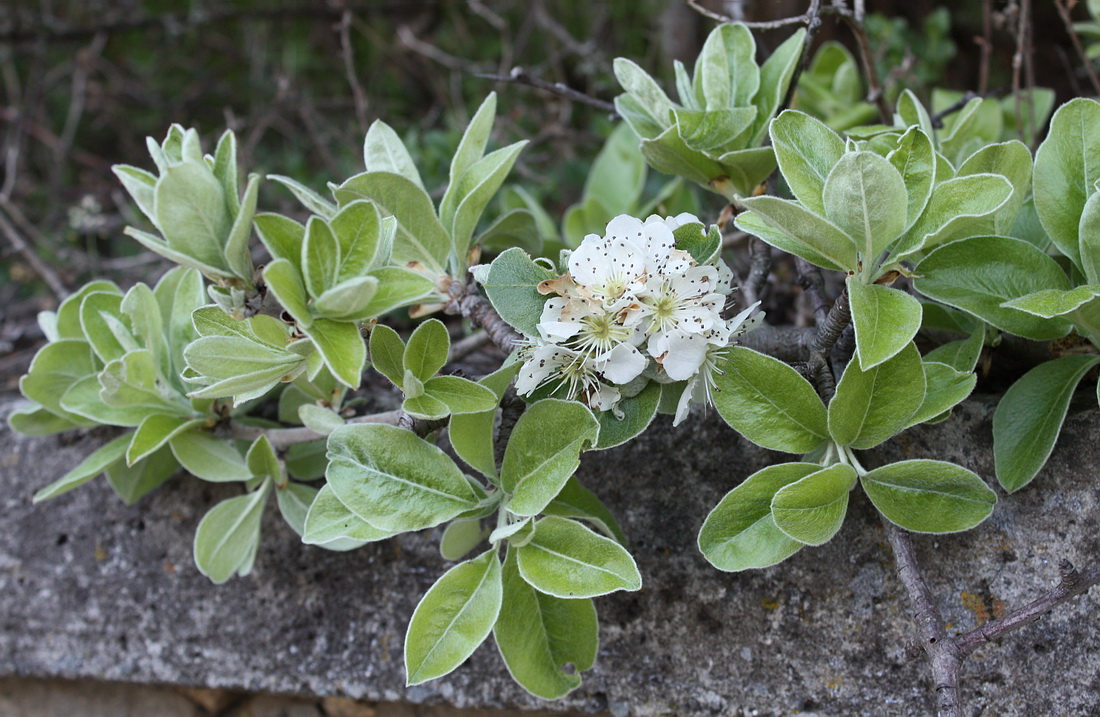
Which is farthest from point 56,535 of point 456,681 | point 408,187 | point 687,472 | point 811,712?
point 811,712

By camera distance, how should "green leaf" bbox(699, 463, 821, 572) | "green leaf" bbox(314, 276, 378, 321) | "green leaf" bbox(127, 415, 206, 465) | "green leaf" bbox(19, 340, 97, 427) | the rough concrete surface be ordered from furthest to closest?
"green leaf" bbox(19, 340, 97, 427)
"green leaf" bbox(127, 415, 206, 465)
the rough concrete surface
"green leaf" bbox(699, 463, 821, 572)
"green leaf" bbox(314, 276, 378, 321)

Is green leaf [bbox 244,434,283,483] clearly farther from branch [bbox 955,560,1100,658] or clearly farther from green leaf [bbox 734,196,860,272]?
branch [bbox 955,560,1100,658]

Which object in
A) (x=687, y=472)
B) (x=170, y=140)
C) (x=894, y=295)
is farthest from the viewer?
(x=687, y=472)

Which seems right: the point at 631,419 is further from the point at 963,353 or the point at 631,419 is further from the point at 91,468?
the point at 91,468

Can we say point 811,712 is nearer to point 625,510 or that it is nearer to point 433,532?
point 625,510

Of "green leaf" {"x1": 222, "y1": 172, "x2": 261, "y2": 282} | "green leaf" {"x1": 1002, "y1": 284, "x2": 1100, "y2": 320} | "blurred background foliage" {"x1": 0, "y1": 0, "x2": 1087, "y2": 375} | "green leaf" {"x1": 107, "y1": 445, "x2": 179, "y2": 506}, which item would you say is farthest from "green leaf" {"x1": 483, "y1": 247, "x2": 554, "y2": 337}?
"blurred background foliage" {"x1": 0, "y1": 0, "x2": 1087, "y2": 375}

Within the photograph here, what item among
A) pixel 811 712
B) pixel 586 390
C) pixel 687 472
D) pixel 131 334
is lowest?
pixel 811 712

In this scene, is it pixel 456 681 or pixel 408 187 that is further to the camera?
pixel 456 681

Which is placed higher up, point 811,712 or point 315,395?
point 315,395

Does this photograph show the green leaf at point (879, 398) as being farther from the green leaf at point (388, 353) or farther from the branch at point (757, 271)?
the green leaf at point (388, 353)
